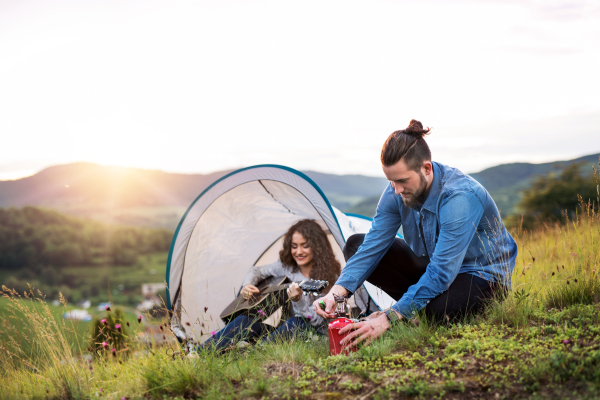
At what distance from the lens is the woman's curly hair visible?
4438 millimetres

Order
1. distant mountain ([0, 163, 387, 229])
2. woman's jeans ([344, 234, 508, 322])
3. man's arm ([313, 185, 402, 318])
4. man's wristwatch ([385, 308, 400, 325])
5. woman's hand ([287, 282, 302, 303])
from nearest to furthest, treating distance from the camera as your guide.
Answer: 1. man's wristwatch ([385, 308, 400, 325])
2. woman's jeans ([344, 234, 508, 322])
3. man's arm ([313, 185, 402, 318])
4. woman's hand ([287, 282, 302, 303])
5. distant mountain ([0, 163, 387, 229])

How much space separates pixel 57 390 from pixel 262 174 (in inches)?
111

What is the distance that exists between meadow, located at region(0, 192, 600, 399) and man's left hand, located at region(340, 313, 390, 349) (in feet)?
0.17

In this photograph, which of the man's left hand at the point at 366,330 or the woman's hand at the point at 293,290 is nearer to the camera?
the man's left hand at the point at 366,330

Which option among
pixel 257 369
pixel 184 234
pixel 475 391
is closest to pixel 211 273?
pixel 184 234

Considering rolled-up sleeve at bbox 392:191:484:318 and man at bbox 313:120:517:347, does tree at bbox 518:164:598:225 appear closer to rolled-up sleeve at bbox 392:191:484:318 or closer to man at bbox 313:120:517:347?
man at bbox 313:120:517:347

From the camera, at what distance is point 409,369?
2.26 metres

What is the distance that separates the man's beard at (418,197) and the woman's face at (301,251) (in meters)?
1.68

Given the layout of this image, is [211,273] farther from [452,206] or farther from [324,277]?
[452,206]

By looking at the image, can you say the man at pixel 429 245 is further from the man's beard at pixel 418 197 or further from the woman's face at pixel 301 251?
the woman's face at pixel 301 251

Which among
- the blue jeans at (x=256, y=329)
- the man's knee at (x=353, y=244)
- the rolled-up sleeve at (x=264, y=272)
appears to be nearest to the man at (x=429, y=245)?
the man's knee at (x=353, y=244)

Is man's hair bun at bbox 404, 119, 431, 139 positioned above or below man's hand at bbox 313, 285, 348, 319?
above

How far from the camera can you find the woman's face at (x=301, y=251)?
446 centimetres

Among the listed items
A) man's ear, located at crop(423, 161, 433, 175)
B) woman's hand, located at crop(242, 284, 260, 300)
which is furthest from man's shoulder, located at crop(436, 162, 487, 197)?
woman's hand, located at crop(242, 284, 260, 300)
